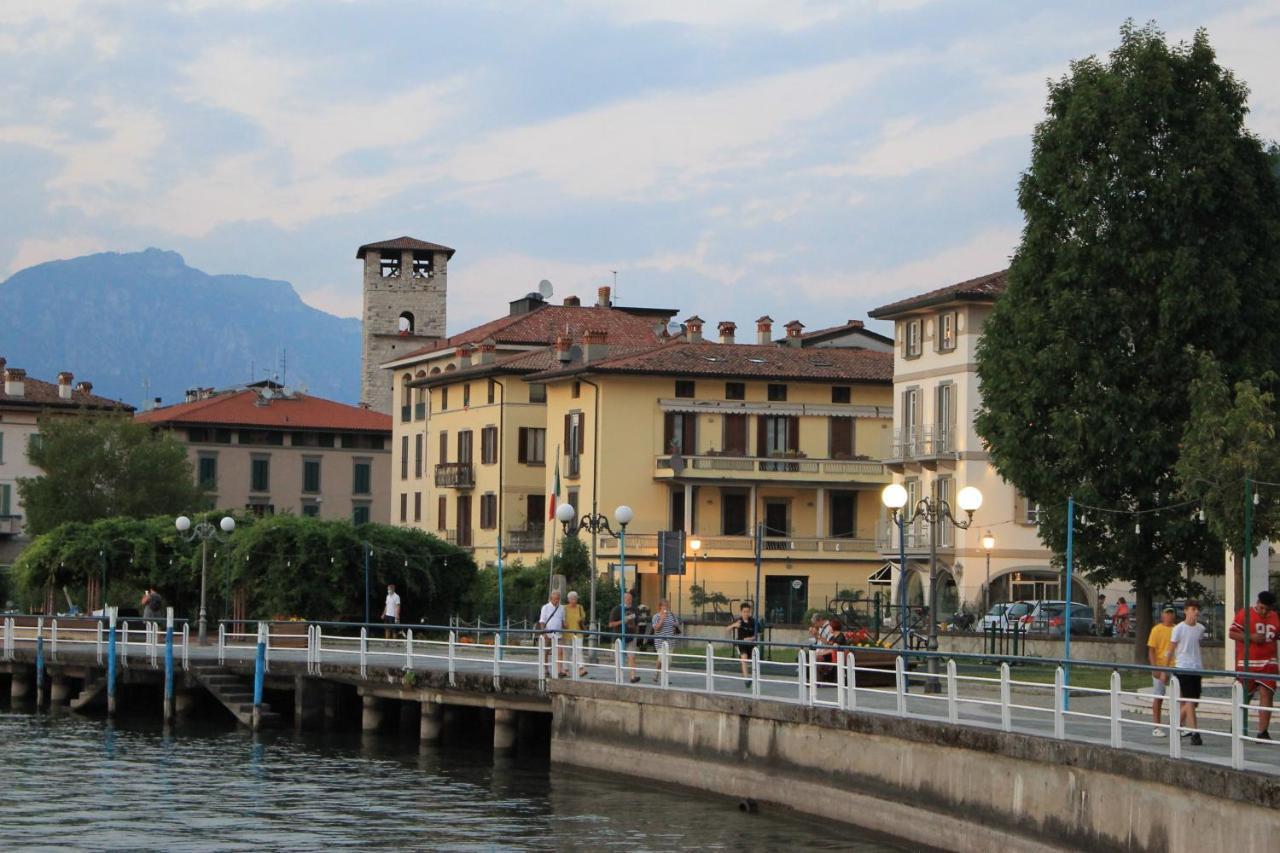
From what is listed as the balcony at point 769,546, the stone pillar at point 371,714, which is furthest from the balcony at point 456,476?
the stone pillar at point 371,714

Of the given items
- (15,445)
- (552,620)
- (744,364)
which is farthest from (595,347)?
(552,620)

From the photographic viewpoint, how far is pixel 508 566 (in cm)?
7419

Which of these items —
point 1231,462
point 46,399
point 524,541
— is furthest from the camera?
point 46,399

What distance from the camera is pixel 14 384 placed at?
110688 millimetres

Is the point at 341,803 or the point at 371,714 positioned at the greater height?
the point at 371,714

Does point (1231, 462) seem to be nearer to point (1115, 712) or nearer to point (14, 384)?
point (1115, 712)

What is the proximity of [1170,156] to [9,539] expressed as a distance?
80.5m

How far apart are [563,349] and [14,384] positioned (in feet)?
133

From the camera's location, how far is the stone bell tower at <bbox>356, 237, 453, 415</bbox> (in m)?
120

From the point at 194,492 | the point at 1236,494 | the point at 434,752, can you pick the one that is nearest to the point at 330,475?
the point at 194,492

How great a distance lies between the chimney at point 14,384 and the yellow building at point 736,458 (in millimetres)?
41694

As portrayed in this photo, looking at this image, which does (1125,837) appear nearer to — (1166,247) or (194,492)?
(1166,247)

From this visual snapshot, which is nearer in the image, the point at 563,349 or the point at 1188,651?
the point at 1188,651

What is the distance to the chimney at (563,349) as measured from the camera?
82.1 metres
